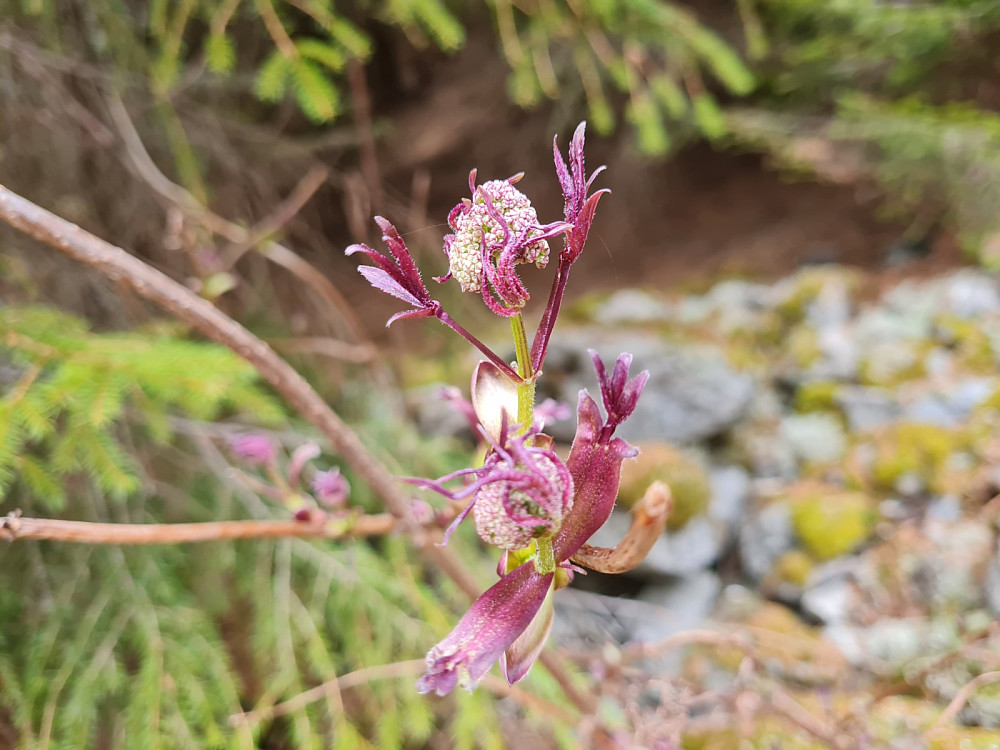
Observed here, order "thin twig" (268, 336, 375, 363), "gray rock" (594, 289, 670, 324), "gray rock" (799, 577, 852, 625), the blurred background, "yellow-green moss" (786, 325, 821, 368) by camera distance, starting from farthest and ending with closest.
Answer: "gray rock" (594, 289, 670, 324) → "yellow-green moss" (786, 325, 821, 368) → "gray rock" (799, 577, 852, 625) → "thin twig" (268, 336, 375, 363) → the blurred background

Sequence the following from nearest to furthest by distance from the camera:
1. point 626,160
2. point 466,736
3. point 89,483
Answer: point 466,736, point 89,483, point 626,160

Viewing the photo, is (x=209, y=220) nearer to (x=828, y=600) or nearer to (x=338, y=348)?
(x=338, y=348)

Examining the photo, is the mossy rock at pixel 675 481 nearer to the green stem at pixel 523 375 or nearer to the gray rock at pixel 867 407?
the gray rock at pixel 867 407

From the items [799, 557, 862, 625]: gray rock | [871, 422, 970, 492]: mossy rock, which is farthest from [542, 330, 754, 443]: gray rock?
[799, 557, 862, 625]: gray rock

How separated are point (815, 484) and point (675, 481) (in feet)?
1.55

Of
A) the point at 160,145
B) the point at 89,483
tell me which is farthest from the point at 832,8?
the point at 89,483

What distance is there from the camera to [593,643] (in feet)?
5.58

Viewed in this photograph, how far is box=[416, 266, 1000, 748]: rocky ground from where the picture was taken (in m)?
1.50

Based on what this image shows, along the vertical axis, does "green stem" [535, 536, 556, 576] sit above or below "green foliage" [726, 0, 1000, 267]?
above

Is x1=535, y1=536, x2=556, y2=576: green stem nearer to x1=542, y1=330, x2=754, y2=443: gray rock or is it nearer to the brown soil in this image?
x1=542, y1=330, x2=754, y2=443: gray rock

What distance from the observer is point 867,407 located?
2117 mm

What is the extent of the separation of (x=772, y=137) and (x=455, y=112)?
130 cm

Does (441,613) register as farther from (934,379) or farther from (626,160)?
(626,160)

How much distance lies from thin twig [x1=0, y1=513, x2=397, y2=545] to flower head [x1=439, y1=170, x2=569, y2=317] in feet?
1.26
